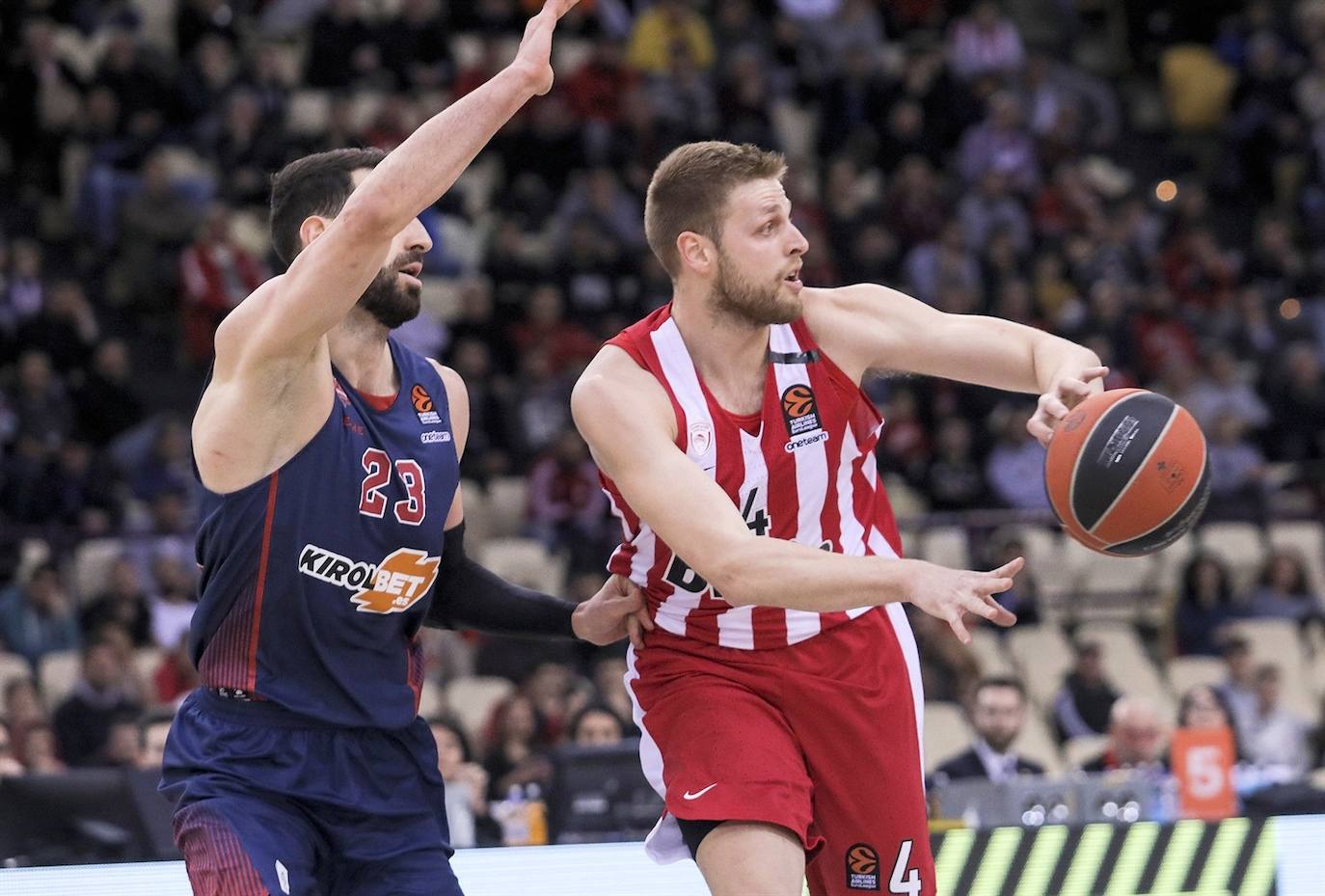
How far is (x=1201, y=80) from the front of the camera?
754 inches

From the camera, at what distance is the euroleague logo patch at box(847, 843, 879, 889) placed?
17.1ft

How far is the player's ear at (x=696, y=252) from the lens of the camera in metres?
5.34

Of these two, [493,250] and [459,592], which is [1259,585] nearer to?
[493,250]

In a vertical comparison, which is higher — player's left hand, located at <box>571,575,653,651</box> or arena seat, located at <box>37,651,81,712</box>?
player's left hand, located at <box>571,575,653,651</box>

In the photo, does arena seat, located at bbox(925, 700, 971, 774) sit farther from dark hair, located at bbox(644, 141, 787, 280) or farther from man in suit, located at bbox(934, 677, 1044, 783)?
dark hair, located at bbox(644, 141, 787, 280)

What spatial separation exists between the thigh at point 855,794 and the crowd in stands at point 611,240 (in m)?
4.91

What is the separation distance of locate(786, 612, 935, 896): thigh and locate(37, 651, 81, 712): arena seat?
279 inches

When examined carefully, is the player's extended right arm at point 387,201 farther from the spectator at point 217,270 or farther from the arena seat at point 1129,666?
the spectator at point 217,270

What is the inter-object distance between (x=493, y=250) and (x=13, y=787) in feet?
27.1

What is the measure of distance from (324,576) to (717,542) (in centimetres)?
95

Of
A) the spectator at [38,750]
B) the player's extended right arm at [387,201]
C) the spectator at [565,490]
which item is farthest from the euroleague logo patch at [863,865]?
the spectator at [565,490]

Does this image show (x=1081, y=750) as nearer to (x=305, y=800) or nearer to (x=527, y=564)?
(x=527, y=564)

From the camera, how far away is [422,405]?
5062 millimetres

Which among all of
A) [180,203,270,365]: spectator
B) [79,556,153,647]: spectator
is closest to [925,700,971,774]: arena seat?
[79,556,153,647]: spectator
